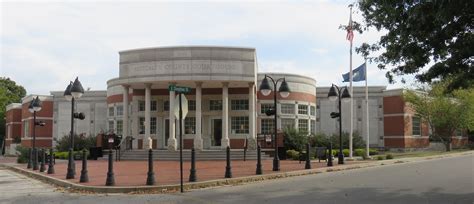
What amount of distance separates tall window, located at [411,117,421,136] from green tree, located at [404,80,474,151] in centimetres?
170

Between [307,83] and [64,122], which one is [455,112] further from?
[64,122]

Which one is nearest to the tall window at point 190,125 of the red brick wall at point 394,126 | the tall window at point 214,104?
the tall window at point 214,104

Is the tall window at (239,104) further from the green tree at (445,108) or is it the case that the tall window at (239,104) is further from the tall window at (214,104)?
the green tree at (445,108)

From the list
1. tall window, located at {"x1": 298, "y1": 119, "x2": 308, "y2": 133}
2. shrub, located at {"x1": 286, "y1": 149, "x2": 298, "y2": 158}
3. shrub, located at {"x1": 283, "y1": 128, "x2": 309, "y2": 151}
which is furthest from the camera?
tall window, located at {"x1": 298, "y1": 119, "x2": 308, "y2": 133}

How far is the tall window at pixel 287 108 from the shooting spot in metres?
39.5

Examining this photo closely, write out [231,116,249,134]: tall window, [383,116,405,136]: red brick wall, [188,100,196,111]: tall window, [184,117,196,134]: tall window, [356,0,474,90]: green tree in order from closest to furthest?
1. [356,0,474,90]: green tree
2. [231,116,249,134]: tall window
3. [184,117,196,134]: tall window
4. [188,100,196,111]: tall window
5. [383,116,405,136]: red brick wall

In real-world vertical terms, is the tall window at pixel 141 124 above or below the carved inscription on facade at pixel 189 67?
below

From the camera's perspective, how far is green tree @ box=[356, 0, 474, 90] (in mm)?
9914

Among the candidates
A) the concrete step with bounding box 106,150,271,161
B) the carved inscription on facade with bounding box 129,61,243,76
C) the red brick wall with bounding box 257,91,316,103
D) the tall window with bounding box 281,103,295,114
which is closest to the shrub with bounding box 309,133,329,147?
the tall window with bounding box 281,103,295,114

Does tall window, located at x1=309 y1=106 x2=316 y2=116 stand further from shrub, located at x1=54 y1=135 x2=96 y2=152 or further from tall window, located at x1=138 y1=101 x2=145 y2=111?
shrub, located at x1=54 y1=135 x2=96 y2=152

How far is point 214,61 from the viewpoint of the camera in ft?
109

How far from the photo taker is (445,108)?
4172cm

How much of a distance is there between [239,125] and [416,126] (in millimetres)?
18032

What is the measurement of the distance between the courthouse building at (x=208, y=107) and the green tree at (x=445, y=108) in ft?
5.72
